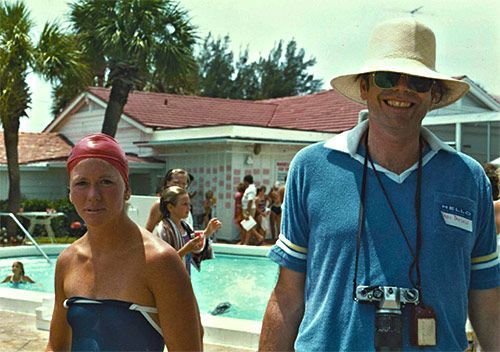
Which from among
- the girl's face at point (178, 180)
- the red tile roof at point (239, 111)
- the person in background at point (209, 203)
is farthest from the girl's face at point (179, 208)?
the red tile roof at point (239, 111)

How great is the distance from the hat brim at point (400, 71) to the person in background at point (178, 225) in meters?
2.55

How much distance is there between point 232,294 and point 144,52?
44.5 ft

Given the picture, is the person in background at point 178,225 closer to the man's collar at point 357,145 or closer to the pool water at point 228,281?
the man's collar at point 357,145

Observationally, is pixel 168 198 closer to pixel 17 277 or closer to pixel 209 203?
pixel 17 277

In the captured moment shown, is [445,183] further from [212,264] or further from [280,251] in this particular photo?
[212,264]

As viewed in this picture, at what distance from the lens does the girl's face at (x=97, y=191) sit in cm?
238

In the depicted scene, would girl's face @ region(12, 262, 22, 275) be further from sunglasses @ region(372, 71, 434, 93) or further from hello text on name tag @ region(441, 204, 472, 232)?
hello text on name tag @ region(441, 204, 472, 232)

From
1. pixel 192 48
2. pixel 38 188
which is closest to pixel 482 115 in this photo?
pixel 192 48

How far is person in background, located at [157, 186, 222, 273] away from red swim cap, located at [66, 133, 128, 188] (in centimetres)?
275

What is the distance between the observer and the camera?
7.53 feet

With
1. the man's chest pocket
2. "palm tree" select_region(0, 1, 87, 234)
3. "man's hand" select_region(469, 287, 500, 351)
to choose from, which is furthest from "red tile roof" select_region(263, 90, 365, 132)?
the man's chest pocket

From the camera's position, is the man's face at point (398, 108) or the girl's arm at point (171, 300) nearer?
the girl's arm at point (171, 300)

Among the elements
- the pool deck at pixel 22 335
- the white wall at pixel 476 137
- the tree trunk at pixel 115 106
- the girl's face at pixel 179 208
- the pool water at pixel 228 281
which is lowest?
the pool water at pixel 228 281

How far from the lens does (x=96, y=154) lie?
2400 millimetres
